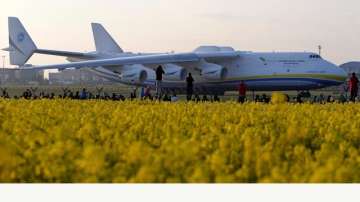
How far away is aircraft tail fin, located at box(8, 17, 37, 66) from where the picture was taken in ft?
168

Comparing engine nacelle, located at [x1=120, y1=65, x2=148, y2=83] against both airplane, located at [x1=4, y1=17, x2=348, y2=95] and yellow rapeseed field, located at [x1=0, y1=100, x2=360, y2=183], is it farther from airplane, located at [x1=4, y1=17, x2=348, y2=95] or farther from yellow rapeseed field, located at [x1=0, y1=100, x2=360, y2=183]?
yellow rapeseed field, located at [x1=0, y1=100, x2=360, y2=183]

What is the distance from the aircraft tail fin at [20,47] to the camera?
51344 millimetres

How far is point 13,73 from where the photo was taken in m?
194

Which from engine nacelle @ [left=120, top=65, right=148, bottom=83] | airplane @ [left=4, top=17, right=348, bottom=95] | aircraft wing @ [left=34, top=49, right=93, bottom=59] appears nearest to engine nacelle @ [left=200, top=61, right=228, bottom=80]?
airplane @ [left=4, top=17, right=348, bottom=95]

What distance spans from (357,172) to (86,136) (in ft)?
10.2

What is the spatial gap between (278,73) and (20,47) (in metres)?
19.7

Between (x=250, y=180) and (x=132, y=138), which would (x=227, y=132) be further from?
(x=250, y=180)

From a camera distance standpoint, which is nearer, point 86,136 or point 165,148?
point 165,148

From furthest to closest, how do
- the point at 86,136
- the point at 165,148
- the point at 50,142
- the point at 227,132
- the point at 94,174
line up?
the point at 227,132, the point at 86,136, the point at 50,142, the point at 165,148, the point at 94,174

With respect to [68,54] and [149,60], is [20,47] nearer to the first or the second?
[68,54]

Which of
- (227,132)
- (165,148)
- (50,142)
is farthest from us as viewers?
(227,132)

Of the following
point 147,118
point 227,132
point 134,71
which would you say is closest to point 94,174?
point 227,132

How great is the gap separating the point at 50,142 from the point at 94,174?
1649 millimetres

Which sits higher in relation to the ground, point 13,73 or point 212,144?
point 212,144
